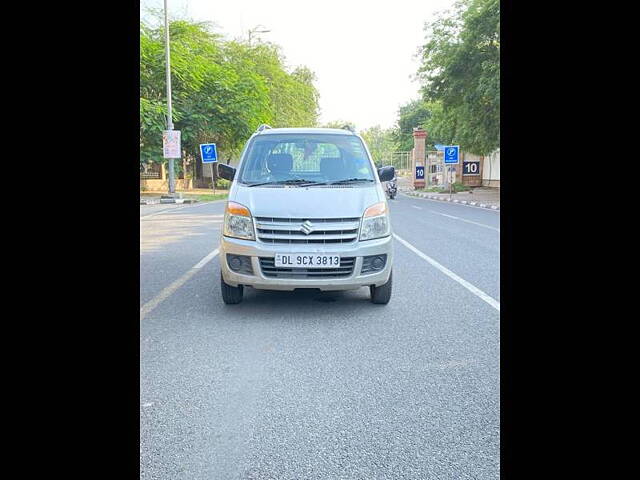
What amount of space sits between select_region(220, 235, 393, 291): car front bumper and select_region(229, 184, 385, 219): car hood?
287mm

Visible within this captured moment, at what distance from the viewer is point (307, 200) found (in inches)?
206

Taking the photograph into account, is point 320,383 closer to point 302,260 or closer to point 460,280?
point 302,260

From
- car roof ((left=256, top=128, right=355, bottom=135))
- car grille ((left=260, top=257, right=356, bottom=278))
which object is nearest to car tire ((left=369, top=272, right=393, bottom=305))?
→ car grille ((left=260, top=257, right=356, bottom=278))

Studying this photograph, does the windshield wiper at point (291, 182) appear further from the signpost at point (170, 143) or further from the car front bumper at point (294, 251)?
the signpost at point (170, 143)

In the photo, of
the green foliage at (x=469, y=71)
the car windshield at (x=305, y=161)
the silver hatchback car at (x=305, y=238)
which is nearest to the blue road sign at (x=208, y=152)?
the green foliage at (x=469, y=71)

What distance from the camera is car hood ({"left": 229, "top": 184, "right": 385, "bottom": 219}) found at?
16.8 ft

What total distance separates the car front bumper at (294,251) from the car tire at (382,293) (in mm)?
382

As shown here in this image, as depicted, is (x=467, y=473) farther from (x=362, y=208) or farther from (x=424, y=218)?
(x=424, y=218)

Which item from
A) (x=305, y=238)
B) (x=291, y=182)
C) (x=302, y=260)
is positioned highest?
(x=291, y=182)

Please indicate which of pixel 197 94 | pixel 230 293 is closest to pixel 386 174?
pixel 230 293

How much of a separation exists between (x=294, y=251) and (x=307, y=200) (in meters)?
0.55

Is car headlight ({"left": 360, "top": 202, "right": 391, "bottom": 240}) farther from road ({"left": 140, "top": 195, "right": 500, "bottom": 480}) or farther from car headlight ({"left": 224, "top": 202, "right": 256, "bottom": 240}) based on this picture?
car headlight ({"left": 224, "top": 202, "right": 256, "bottom": 240})
